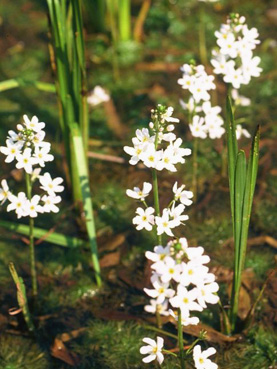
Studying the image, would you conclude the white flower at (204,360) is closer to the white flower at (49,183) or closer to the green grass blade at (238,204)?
the green grass blade at (238,204)

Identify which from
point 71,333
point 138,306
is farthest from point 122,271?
point 71,333

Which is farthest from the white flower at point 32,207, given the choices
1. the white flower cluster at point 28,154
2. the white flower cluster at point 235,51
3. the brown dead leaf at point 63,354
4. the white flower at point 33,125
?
the white flower cluster at point 235,51

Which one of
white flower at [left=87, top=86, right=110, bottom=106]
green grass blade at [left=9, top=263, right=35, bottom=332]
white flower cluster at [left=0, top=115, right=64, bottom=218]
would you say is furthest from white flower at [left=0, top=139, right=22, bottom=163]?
white flower at [left=87, top=86, right=110, bottom=106]

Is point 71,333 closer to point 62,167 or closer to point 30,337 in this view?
point 30,337

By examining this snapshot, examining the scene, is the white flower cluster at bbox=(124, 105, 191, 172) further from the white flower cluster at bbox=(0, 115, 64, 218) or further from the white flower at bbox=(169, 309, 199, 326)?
the white flower at bbox=(169, 309, 199, 326)

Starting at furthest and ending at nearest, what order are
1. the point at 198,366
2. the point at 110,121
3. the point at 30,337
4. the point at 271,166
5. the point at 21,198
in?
the point at 110,121, the point at 271,166, the point at 30,337, the point at 21,198, the point at 198,366

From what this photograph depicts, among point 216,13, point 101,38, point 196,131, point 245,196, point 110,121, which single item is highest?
point 216,13

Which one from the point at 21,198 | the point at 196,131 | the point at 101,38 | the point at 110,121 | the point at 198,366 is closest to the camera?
the point at 198,366
